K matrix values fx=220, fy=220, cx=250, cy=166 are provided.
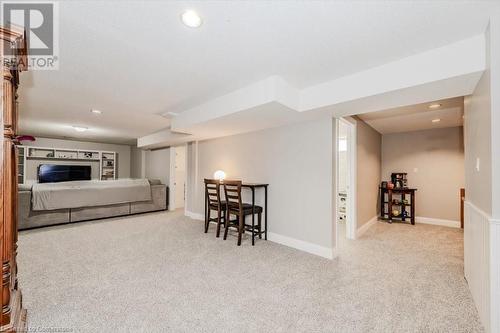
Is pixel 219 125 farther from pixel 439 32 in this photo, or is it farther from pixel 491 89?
pixel 491 89

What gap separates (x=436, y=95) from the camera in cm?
204

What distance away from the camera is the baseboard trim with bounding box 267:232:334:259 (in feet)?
9.26

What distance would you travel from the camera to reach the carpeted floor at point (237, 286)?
5.19 ft

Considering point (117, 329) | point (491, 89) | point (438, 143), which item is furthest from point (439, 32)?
point (438, 143)

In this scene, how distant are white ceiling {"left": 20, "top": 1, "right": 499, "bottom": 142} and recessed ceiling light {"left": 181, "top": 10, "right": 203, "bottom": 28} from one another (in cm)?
4

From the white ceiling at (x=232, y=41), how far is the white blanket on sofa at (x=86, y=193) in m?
2.35

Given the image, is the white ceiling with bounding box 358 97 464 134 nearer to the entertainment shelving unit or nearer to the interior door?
the interior door

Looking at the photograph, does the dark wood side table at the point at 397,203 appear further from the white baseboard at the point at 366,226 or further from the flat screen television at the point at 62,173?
the flat screen television at the point at 62,173

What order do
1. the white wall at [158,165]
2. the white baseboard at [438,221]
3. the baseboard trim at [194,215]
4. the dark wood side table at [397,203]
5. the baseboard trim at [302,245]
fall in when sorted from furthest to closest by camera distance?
1. the white wall at [158,165]
2. the baseboard trim at [194,215]
3. the dark wood side table at [397,203]
4. the white baseboard at [438,221]
5. the baseboard trim at [302,245]

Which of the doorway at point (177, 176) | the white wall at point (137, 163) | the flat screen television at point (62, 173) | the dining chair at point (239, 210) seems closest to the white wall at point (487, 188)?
the dining chair at point (239, 210)

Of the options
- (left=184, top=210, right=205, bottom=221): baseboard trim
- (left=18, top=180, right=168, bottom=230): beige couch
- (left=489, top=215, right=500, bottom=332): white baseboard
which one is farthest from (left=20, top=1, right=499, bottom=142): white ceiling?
(left=184, top=210, right=205, bottom=221): baseboard trim

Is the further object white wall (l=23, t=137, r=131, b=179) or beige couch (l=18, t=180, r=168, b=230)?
white wall (l=23, t=137, r=131, b=179)

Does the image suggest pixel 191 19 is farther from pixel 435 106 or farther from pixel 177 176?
pixel 177 176

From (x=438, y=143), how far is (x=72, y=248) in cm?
679
